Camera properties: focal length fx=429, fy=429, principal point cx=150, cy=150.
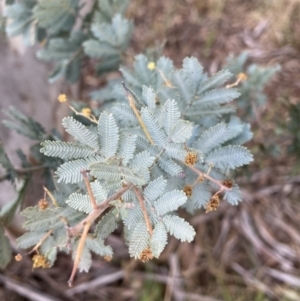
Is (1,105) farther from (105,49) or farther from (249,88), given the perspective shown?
(249,88)

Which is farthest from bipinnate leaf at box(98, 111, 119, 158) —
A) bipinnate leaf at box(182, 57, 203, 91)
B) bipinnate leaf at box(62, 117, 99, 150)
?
bipinnate leaf at box(182, 57, 203, 91)

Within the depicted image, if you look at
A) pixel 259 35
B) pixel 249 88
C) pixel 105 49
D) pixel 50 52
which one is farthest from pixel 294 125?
pixel 259 35

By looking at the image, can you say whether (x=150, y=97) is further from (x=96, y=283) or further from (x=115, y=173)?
(x=96, y=283)

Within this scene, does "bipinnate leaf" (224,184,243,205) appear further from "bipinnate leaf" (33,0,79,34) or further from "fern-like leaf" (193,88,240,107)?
"bipinnate leaf" (33,0,79,34)

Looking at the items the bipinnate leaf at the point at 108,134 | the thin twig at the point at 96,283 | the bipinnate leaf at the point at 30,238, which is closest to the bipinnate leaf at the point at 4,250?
the bipinnate leaf at the point at 30,238

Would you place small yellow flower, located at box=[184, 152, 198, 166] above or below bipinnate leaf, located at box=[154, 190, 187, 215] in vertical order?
above

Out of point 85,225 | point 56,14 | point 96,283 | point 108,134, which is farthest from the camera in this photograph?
point 96,283

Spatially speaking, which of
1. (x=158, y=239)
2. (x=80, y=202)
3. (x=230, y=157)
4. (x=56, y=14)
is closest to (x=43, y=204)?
(x=80, y=202)

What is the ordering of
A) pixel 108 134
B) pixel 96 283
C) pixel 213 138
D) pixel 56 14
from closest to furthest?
pixel 108 134 < pixel 213 138 < pixel 56 14 < pixel 96 283
